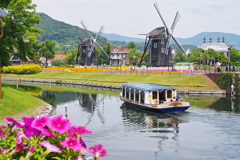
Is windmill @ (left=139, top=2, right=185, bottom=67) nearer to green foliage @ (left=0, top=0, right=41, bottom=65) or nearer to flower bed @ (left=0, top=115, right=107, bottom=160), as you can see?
green foliage @ (left=0, top=0, right=41, bottom=65)

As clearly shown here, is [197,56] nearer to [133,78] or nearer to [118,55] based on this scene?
[118,55]

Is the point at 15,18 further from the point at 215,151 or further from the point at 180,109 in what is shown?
the point at 215,151

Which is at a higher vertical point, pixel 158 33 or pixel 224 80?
pixel 158 33

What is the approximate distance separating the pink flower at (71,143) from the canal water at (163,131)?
52.8 ft

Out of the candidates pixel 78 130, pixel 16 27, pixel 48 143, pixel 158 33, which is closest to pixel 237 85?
pixel 158 33

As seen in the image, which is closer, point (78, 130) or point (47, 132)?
point (47, 132)

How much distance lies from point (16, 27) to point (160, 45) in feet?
174

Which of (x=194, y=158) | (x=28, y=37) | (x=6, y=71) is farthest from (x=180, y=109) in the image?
(x=6, y=71)

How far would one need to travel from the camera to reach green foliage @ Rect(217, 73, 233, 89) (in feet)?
195

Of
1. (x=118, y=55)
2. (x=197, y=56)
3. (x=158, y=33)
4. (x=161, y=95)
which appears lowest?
(x=161, y=95)


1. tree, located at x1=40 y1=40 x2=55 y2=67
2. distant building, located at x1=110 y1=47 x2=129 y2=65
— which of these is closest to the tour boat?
Answer: tree, located at x1=40 y1=40 x2=55 y2=67

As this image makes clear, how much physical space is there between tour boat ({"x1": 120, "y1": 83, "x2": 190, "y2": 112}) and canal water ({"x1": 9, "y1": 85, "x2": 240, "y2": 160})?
846 millimetres

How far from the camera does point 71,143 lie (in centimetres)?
570

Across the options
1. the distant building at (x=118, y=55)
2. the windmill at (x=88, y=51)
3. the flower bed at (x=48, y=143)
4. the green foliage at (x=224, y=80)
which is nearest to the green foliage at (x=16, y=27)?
the green foliage at (x=224, y=80)
